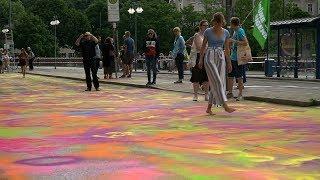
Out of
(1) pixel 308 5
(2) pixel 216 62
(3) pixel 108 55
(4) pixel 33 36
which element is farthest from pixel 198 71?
(1) pixel 308 5

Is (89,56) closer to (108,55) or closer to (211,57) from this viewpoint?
(108,55)

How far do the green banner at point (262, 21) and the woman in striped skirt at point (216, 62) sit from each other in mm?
14169

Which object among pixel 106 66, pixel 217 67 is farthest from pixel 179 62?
pixel 217 67

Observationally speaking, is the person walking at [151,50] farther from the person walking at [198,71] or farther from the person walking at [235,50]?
the person walking at [235,50]

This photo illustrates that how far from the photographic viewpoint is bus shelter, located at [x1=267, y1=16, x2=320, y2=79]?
75.9 feet

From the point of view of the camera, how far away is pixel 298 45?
79.3ft

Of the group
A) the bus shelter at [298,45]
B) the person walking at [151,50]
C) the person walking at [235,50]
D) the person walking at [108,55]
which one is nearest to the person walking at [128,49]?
the person walking at [108,55]

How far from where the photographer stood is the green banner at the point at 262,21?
77.7 ft

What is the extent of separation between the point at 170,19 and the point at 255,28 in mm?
58667

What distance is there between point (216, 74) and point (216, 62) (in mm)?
235

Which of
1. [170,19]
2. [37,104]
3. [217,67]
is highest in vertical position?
[170,19]

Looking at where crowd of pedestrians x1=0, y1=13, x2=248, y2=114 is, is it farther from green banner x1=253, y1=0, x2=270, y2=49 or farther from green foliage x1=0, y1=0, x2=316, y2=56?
green foliage x1=0, y1=0, x2=316, y2=56

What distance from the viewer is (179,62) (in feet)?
62.5

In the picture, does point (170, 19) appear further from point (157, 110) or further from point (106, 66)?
point (157, 110)
